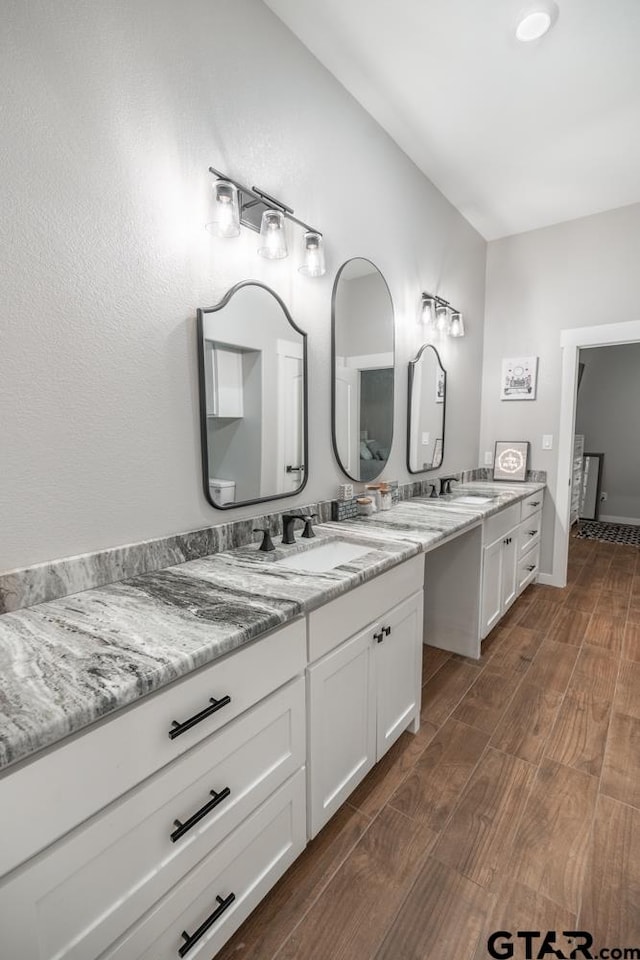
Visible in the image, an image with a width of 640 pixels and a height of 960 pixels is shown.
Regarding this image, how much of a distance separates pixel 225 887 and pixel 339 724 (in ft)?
1.54

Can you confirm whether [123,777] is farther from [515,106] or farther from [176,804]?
[515,106]

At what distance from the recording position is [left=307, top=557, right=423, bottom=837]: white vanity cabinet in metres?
1.22

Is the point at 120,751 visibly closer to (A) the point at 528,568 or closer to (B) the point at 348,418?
(B) the point at 348,418

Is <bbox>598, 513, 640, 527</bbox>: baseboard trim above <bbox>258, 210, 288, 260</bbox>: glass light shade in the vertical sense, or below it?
below

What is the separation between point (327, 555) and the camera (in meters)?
1.73

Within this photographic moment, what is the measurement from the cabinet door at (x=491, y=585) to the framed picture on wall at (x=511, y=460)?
3.66 ft

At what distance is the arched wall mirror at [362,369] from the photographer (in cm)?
204

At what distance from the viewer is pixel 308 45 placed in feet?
5.77

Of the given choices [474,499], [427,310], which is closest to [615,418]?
[474,499]

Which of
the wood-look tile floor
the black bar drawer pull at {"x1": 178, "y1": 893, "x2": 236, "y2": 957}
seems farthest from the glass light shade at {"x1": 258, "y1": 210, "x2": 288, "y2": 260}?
the wood-look tile floor

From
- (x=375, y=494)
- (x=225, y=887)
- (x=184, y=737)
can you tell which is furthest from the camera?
(x=375, y=494)

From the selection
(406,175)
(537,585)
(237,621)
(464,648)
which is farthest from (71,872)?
(537,585)

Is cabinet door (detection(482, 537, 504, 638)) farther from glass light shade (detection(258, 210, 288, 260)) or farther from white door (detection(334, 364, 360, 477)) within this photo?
glass light shade (detection(258, 210, 288, 260))

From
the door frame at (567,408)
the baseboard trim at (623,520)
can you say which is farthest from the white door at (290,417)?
the baseboard trim at (623,520)
